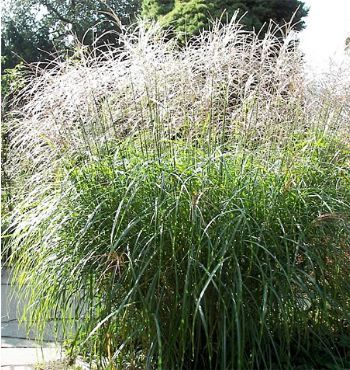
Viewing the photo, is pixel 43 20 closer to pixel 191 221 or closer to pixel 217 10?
pixel 217 10

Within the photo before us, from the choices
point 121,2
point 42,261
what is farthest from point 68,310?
point 121,2

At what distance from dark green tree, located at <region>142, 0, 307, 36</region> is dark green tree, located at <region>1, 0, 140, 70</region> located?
2.30 meters

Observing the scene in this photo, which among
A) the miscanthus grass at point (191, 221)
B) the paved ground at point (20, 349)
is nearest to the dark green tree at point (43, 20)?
the paved ground at point (20, 349)

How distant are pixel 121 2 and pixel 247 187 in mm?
9392

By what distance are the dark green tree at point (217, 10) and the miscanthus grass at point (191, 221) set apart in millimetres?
4910

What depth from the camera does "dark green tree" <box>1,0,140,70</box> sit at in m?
11.2

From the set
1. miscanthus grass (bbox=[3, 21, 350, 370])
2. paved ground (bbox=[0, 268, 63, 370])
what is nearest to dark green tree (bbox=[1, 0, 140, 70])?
paved ground (bbox=[0, 268, 63, 370])

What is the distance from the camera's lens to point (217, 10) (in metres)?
8.20

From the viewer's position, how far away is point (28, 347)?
3482 millimetres

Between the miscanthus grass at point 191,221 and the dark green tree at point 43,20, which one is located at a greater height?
the miscanthus grass at point 191,221

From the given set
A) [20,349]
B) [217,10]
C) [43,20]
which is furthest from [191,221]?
[43,20]

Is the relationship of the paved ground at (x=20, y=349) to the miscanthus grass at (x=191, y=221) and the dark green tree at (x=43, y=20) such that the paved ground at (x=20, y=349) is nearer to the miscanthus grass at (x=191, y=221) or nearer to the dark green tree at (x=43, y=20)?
the miscanthus grass at (x=191, y=221)

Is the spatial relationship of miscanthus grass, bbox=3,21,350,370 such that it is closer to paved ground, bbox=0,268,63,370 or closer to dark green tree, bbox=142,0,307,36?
paved ground, bbox=0,268,63,370

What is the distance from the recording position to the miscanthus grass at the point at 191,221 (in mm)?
2373
